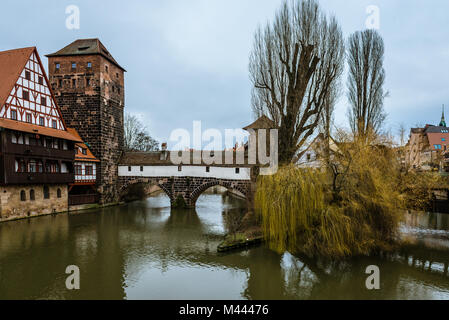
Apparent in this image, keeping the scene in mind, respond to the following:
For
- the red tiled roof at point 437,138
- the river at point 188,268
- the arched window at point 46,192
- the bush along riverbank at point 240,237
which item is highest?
the red tiled roof at point 437,138

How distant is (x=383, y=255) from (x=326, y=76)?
7978 mm

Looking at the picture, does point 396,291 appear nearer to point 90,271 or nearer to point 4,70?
point 90,271

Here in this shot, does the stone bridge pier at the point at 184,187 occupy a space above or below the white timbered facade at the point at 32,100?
below

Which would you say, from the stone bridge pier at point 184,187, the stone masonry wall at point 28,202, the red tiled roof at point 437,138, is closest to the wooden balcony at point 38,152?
the stone masonry wall at point 28,202

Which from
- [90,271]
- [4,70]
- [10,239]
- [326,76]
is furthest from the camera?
[4,70]

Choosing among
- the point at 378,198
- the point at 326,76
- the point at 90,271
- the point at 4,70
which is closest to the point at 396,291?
the point at 378,198

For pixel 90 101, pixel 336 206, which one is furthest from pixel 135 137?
pixel 336 206

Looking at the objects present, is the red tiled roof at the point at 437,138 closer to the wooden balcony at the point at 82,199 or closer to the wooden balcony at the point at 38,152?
the wooden balcony at the point at 82,199

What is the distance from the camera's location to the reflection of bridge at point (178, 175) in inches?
799

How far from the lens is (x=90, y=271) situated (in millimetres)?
9031

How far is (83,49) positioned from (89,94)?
371cm

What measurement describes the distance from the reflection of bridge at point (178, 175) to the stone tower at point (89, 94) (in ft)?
5.27

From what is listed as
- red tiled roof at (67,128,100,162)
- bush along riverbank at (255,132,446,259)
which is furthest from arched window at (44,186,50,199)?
bush along riverbank at (255,132,446,259)
